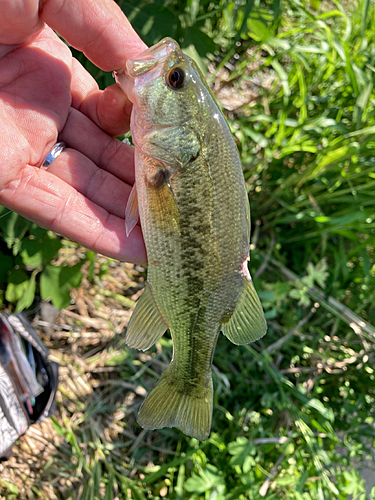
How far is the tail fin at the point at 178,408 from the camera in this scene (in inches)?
79.5

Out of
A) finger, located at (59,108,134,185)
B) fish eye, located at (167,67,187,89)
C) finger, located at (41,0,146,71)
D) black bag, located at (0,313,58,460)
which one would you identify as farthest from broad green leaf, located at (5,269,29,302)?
fish eye, located at (167,67,187,89)

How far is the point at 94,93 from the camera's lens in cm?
227

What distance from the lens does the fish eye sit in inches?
70.4

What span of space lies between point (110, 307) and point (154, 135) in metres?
2.11

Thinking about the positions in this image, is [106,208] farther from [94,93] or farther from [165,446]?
[165,446]

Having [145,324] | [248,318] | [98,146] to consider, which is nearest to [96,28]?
[98,146]

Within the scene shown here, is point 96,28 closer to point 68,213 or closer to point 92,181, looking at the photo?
point 92,181

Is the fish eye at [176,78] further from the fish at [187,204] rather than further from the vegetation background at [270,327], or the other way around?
the vegetation background at [270,327]

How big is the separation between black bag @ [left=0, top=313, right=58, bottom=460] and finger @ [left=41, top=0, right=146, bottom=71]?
2079 mm

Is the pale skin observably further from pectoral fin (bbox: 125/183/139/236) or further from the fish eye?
the fish eye

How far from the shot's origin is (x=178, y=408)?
2.06 m

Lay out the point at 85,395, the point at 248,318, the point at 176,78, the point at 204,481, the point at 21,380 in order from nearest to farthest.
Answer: the point at 176,78 → the point at 248,318 → the point at 204,481 → the point at 21,380 → the point at 85,395

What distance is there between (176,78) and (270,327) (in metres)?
2.60

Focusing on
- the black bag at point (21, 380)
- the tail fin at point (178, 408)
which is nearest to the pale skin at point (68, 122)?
the tail fin at point (178, 408)
